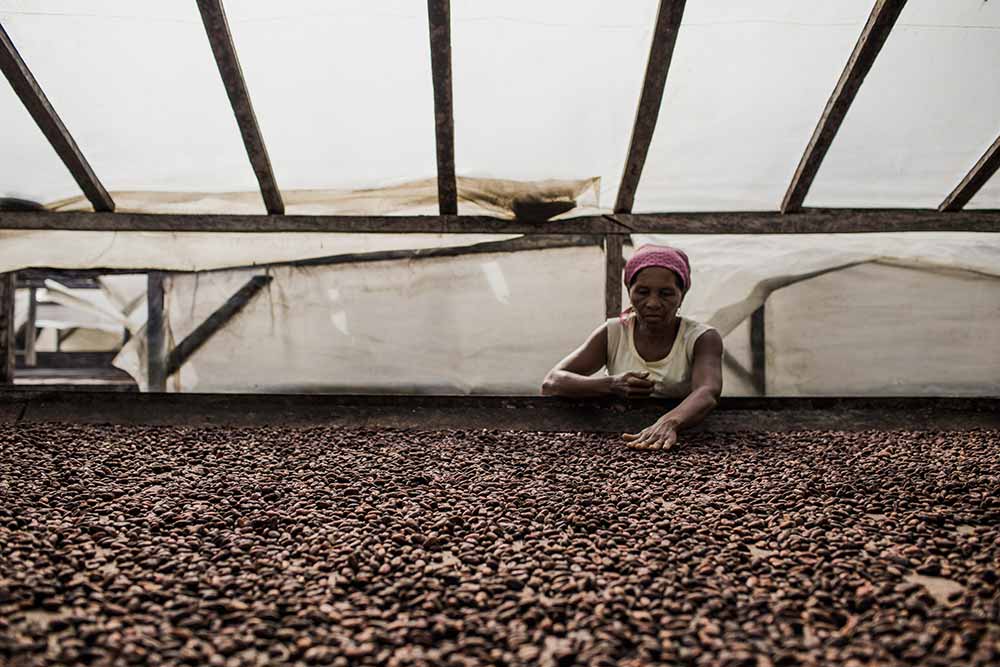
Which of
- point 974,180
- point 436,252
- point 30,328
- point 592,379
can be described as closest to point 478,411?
point 592,379

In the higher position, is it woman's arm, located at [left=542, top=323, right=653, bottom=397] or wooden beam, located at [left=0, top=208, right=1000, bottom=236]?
wooden beam, located at [left=0, top=208, right=1000, bottom=236]

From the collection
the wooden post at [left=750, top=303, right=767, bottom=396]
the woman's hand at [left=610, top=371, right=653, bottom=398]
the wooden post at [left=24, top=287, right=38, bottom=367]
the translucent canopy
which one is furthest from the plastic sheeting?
the wooden post at [left=24, top=287, right=38, bottom=367]

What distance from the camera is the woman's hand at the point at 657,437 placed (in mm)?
2314

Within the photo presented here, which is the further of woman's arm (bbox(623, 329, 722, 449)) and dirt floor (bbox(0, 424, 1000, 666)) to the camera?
woman's arm (bbox(623, 329, 722, 449))

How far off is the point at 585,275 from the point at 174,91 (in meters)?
2.72

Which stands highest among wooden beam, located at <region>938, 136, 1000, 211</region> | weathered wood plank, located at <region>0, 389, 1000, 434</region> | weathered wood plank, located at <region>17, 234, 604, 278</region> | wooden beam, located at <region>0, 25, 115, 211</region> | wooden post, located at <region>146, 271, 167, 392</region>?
wooden beam, located at <region>0, 25, 115, 211</region>

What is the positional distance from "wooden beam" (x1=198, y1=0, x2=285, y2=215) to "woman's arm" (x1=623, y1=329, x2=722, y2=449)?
8.38 feet

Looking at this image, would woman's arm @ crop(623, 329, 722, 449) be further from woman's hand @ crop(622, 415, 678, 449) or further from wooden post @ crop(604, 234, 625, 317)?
wooden post @ crop(604, 234, 625, 317)

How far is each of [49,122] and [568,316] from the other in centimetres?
323

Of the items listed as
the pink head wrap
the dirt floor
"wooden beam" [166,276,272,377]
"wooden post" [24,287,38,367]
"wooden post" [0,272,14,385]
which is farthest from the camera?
"wooden post" [24,287,38,367]

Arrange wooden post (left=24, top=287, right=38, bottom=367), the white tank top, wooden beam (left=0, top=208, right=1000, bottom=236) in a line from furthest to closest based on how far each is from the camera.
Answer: wooden post (left=24, top=287, right=38, bottom=367) < wooden beam (left=0, top=208, right=1000, bottom=236) < the white tank top

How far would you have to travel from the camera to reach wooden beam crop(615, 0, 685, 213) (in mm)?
3412

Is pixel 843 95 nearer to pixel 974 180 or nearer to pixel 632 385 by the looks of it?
pixel 974 180

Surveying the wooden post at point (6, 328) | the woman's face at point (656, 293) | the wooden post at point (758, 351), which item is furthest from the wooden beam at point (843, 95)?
the wooden post at point (6, 328)
